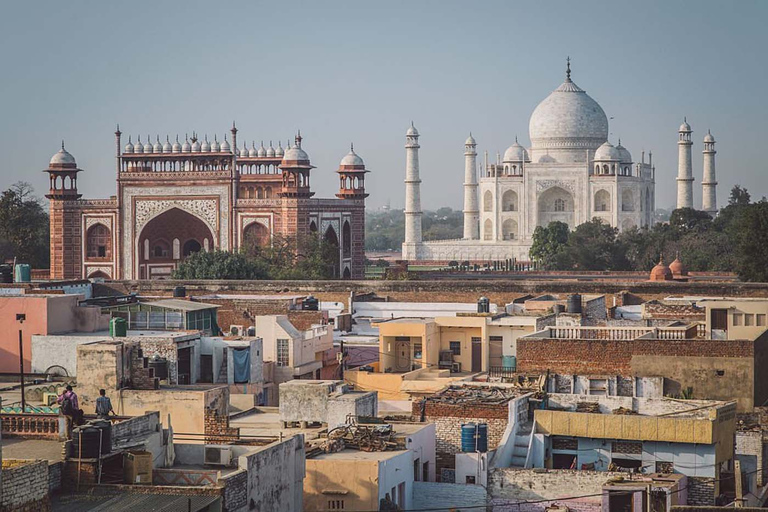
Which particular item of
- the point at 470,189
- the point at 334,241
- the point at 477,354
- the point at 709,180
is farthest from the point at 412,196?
the point at 477,354

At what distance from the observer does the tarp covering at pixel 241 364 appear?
640 inches

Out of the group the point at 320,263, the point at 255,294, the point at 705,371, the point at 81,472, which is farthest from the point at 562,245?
the point at 81,472

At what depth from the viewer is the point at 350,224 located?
4512 cm

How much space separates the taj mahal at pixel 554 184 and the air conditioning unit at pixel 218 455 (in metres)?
52.2

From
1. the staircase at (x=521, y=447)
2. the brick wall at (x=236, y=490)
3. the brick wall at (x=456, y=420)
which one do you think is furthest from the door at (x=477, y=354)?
the brick wall at (x=236, y=490)

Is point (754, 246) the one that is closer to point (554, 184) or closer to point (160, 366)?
point (160, 366)

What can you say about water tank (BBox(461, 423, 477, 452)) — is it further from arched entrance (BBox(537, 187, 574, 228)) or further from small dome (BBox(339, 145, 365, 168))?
arched entrance (BBox(537, 187, 574, 228))

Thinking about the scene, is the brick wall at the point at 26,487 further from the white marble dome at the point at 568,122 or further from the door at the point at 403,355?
the white marble dome at the point at 568,122

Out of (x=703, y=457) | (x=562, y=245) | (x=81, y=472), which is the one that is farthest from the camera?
(x=562, y=245)

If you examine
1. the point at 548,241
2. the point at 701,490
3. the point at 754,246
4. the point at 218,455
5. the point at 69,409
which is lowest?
the point at 701,490

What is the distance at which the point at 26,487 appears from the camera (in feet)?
25.7

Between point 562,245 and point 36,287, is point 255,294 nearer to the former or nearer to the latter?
point 36,287

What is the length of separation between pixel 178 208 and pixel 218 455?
3357cm

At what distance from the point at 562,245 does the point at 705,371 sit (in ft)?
129
